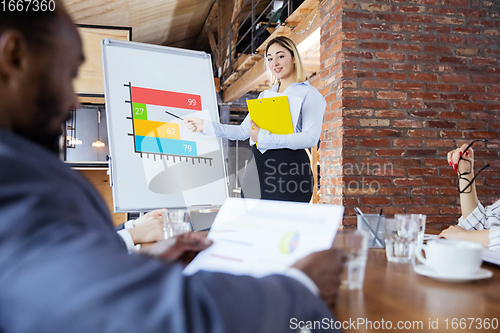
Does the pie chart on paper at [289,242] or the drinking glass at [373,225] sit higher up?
the pie chart on paper at [289,242]

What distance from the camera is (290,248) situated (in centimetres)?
62

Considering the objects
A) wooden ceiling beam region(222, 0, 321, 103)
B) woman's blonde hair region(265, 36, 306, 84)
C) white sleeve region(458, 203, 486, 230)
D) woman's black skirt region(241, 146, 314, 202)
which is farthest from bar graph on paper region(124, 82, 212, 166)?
wooden ceiling beam region(222, 0, 321, 103)

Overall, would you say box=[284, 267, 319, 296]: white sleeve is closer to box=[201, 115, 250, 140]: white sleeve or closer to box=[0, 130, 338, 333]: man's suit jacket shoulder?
box=[0, 130, 338, 333]: man's suit jacket shoulder

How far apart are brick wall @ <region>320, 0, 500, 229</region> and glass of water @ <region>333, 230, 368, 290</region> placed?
2059mm

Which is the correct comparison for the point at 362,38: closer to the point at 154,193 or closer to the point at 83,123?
the point at 154,193

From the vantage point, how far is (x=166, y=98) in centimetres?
188

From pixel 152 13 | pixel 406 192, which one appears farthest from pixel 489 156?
pixel 152 13

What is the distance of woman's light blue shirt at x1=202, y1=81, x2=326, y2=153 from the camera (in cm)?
185

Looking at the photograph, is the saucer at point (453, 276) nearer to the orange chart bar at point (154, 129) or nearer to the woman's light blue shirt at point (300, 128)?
the woman's light blue shirt at point (300, 128)

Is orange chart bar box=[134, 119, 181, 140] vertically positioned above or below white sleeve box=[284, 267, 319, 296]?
above

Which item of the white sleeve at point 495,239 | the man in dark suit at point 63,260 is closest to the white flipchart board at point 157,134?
the white sleeve at point 495,239

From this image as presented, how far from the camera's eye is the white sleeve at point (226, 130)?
190 cm

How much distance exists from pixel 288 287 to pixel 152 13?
17.0 ft

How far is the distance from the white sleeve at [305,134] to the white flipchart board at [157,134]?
0.83ft
